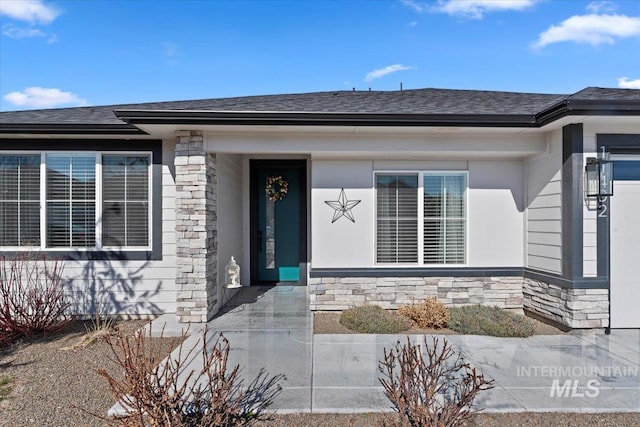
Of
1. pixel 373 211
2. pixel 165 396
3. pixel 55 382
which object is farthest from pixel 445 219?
pixel 55 382

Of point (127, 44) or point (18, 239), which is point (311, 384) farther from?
point (127, 44)

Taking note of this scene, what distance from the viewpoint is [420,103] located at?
252 inches

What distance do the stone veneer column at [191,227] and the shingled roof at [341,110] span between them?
0.61m

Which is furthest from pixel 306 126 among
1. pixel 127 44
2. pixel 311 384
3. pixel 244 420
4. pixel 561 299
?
pixel 127 44

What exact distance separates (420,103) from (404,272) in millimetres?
2935

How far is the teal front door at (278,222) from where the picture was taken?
830cm

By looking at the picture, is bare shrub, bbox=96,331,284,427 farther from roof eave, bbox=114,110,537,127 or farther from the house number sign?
the house number sign

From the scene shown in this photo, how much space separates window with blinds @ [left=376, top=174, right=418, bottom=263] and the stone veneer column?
2.83 metres

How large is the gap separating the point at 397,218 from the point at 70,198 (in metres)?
5.40

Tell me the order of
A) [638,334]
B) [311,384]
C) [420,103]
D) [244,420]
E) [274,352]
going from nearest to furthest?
1. [244,420]
2. [311,384]
3. [274,352]
4. [638,334]
5. [420,103]

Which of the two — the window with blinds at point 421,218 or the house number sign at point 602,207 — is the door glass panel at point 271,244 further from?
the house number sign at point 602,207

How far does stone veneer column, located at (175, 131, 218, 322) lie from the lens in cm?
548

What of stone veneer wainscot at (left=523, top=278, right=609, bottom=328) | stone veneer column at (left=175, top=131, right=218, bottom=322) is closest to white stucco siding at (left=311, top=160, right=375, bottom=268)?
stone veneer column at (left=175, top=131, right=218, bottom=322)

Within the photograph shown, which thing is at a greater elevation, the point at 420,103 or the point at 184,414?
the point at 420,103
